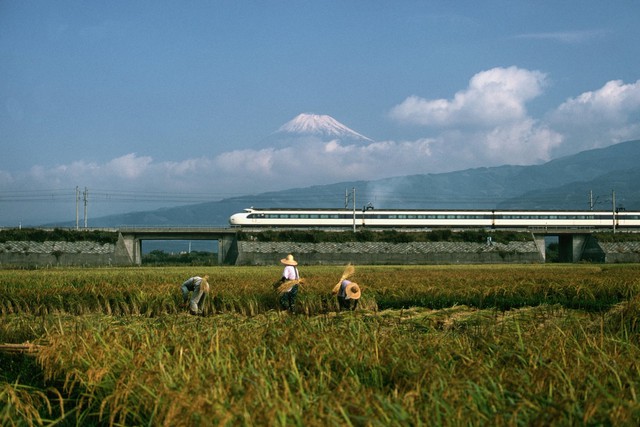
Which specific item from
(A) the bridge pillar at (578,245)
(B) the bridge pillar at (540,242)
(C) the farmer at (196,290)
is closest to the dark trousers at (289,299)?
(C) the farmer at (196,290)

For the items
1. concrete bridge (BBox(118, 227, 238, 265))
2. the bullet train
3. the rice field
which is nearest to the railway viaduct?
concrete bridge (BBox(118, 227, 238, 265))

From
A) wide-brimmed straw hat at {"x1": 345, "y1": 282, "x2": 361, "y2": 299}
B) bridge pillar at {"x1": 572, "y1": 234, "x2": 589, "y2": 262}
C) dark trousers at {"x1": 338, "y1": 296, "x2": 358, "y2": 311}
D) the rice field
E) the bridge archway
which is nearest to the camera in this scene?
the rice field

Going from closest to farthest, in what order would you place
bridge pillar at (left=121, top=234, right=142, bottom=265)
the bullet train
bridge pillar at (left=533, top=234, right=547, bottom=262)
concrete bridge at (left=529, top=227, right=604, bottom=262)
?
bridge pillar at (left=121, top=234, right=142, bottom=265)
concrete bridge at (left=529, top=227, right=604, bottom=262)
bridge pillar at (left=533, top=234, right=547, bottom=262)
the bullet train

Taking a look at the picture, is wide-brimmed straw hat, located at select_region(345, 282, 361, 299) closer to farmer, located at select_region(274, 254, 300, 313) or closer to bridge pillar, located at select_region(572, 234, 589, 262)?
farmer, located at select_region(274, 254, 300, 313)

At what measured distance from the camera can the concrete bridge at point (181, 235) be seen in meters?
69.7

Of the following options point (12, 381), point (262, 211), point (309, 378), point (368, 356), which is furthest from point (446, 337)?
point (262, 211)

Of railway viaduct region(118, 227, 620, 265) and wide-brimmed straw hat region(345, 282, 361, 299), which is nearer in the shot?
wide-brimmed straw hat region(345, 282, 361, 299)

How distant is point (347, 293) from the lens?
1694 centimetres

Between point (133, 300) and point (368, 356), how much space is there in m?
13.0

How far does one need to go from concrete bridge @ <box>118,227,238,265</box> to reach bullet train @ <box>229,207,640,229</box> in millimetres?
6080

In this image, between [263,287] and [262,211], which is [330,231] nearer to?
[262,211]

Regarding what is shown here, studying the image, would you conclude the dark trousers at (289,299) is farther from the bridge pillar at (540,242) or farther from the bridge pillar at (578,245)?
the bridge pillar at (578,245)

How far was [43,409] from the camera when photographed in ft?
24.7

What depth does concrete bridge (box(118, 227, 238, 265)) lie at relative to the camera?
229ft
